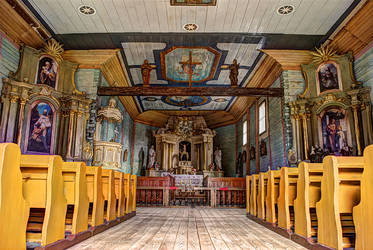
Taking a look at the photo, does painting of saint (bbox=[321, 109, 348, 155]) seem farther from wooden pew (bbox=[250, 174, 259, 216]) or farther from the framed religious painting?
the framed religious painting

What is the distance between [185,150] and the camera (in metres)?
17.9

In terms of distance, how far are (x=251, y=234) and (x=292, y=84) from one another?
20.8 ft

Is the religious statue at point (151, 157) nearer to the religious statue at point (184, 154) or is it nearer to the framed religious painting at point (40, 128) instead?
the religious statue at point (184, 154)

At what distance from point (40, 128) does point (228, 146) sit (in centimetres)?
1160

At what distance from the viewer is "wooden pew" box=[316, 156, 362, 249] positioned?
2697 mm

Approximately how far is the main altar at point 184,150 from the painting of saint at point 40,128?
28.4 feet

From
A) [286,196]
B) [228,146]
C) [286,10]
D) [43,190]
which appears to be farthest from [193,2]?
[228,146]

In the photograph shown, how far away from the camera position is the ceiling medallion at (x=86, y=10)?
7.56 metres

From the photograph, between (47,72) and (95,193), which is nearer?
(95,193)

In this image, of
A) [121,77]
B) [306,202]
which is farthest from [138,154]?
[306,202]

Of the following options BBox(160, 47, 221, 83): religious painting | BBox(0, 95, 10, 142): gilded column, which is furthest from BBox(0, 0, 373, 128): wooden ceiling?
BBox(0, 95, 10, 142): gilded column

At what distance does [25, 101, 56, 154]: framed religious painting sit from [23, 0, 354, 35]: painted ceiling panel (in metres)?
2.46

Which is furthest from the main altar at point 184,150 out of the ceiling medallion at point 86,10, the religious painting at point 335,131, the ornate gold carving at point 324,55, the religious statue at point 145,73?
the ceiling medallion at point 86,10

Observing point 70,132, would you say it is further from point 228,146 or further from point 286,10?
point 228,146
